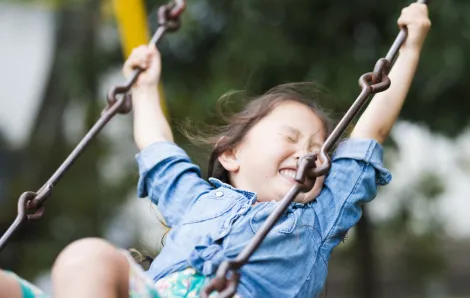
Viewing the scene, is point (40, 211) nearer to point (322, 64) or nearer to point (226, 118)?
point (226, 118)

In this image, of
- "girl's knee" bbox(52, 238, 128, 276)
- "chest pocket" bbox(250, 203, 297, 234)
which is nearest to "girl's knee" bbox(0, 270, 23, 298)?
"girl's knee" bbox(52, 238, 128, 276)

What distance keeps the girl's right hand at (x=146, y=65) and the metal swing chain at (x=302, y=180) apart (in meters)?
0.78

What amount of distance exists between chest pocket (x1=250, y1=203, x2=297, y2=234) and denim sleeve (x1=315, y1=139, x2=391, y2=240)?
0.28 feet

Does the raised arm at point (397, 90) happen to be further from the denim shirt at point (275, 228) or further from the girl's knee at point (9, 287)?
the girl's knee at point (9, 287)

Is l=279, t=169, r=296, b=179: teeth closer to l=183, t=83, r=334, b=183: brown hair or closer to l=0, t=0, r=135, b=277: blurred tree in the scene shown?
l=183, t=83, r=334, b=183: brown hair

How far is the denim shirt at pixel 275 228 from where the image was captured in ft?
8.14

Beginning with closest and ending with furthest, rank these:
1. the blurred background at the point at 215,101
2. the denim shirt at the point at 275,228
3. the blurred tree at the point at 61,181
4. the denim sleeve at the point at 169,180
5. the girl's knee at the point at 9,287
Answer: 1. the girl's knee at the point at 9,287
2. the denim shirt at the point at 275,228
3. the denim sleeve at the point at 169,180
4. the blurred background at the point at 215,101
5. the blurred tree at the point at 61,181

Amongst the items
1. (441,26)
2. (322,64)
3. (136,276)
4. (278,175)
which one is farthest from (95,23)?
(136,276)

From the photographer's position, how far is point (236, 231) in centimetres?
253

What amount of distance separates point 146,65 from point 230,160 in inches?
18.9

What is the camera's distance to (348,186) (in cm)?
260

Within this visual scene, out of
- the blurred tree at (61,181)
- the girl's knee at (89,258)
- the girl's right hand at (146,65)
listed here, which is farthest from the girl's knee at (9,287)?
the blurred tree at (61,181)

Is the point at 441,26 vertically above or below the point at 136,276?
below

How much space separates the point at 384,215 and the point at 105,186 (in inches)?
82.5
